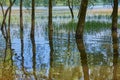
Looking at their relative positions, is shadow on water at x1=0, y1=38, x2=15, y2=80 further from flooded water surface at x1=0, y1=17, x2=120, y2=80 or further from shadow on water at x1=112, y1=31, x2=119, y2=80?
shadow on water at x1=112, y1=31, x2=119, y2=80

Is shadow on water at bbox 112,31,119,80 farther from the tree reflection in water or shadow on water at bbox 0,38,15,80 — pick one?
shadow on water at bbox 0,38,15,80

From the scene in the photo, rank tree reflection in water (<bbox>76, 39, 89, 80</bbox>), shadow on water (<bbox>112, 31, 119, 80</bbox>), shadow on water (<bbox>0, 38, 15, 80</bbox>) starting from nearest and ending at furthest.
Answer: shadow on water (<bbox>112, 31, 119, 80</bbox>) → shadow on water (<bbox>0, 38, 15, 80</bbox>) → tree reflection in water (<bbox>76, 39, 89, 80</bbox>)

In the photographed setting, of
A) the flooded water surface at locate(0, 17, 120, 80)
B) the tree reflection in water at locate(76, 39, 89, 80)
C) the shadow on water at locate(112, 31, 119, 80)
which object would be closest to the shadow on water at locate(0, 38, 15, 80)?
the flooded water surface at locate(0, 17, 120, 80)

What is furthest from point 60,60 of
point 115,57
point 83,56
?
point 115,57

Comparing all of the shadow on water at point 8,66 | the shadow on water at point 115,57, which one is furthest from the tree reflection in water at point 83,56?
the shadow on water at point 8,66

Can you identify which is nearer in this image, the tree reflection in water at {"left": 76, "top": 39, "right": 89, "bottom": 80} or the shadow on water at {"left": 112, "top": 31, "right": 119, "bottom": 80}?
the shadow on water at {"left": 112, "top": 31, "right": 119, "bottom": 80}

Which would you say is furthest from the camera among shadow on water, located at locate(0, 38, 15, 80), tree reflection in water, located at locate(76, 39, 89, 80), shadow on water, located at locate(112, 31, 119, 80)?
tree reflection in water, located at locate(76, 39, 89, 80)

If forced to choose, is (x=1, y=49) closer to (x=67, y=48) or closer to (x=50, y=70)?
(x=67, y=48)

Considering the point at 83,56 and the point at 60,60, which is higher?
the point at 60,60

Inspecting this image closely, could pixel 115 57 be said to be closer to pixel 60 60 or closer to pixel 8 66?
pixel 60 60

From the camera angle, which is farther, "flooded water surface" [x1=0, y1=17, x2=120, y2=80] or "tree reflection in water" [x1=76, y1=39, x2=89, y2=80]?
"tree reflection in water" [x1=76, y1=39, x2=89, y2=80]

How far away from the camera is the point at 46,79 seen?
1289 cm

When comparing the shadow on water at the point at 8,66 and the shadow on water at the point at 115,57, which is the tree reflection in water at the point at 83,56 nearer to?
the shadow on water at the point at 115,57

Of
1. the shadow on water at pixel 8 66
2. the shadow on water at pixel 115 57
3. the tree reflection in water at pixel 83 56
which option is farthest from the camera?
the tree reflection in water at pixel 83 56
